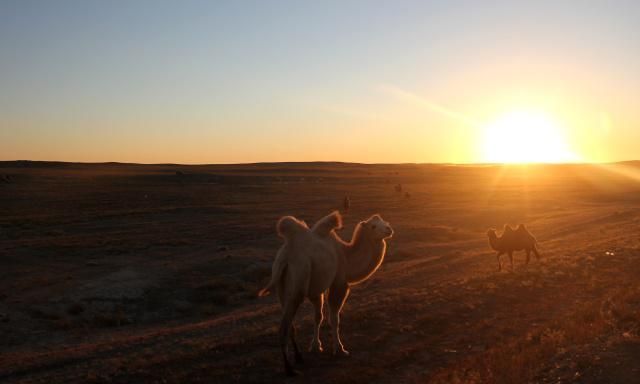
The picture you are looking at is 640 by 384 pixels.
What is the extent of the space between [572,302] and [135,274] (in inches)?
696

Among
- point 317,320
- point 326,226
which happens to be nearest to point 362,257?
point 326,226

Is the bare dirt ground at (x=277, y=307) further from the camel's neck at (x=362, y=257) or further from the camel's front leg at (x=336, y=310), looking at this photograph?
the camel's neck at (x=362, y=257)

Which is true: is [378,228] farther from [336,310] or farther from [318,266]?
[336,310]

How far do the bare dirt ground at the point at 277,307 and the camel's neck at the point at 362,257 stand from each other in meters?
1.60

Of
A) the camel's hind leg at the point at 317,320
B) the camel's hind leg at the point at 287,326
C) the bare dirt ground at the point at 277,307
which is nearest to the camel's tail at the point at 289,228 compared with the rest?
the camel's hind leg at the point at 287,326

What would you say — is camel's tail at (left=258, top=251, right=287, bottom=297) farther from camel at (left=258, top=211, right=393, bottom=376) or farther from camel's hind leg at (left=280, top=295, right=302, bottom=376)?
camel's hind leg at (left=280, top=295, right=302, bottom=376)

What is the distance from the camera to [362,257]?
11.5m

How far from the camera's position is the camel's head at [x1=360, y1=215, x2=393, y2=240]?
11.3m

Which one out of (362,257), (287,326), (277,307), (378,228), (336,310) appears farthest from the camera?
(277,307)

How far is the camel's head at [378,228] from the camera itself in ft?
37.1

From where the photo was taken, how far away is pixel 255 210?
2083 inches

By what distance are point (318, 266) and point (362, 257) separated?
1.28m

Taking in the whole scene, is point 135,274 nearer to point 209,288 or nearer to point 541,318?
point 209,288

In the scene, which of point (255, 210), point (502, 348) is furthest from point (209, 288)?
point (255, 210)
